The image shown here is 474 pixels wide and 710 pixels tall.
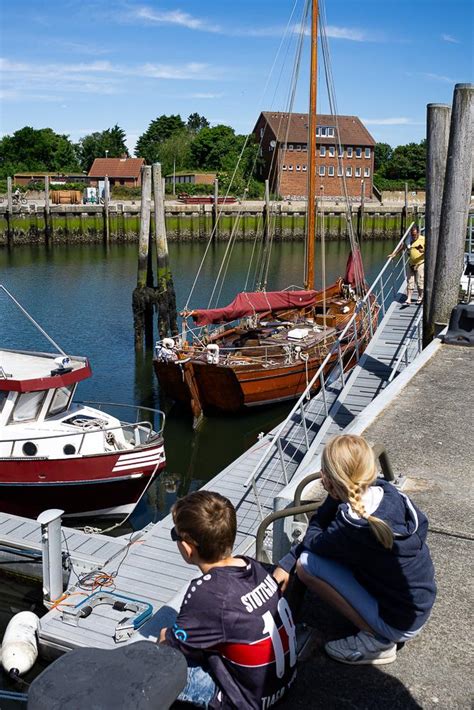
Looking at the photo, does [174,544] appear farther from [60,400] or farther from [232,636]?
[232,636]

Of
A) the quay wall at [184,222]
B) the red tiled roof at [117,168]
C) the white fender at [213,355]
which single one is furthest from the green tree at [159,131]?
the white fender at [213,355]

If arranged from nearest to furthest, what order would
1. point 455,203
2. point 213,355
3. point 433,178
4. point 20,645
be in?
point 20,645, point 455,203, point 433,178, point 213,355

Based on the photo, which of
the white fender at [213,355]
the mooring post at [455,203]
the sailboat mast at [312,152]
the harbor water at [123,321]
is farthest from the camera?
the sailboat mast at [312,152]

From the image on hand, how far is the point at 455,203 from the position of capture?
9930 millimetres

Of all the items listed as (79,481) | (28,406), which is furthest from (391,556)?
(28,406)

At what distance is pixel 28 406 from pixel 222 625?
10240mm

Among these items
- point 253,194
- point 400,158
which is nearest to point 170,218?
point 253,194

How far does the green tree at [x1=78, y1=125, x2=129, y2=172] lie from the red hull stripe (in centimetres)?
11206

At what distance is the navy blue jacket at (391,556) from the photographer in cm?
361

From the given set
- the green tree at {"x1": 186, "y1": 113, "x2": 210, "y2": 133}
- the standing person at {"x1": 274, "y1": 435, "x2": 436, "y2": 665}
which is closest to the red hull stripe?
the standing person at {"x1": 274, "y1": 435, "x2": 436, "y2": 665}

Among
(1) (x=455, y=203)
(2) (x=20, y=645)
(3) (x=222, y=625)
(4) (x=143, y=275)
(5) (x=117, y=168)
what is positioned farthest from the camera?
(5) (x=117, y=168)

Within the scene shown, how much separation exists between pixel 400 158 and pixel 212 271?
56.4m

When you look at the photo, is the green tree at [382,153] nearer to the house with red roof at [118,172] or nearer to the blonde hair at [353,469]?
the house with red roof at [118,172]

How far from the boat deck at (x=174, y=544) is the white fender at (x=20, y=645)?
154 millimetres
